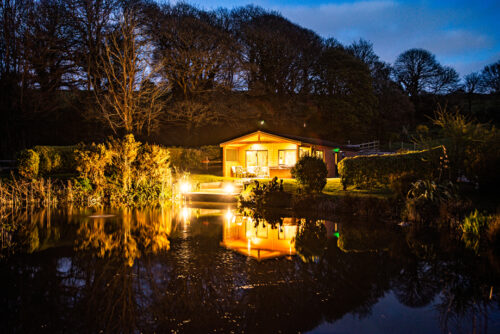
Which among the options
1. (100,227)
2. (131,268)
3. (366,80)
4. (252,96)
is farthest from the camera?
(366,80)

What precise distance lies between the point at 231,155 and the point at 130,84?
325 inches

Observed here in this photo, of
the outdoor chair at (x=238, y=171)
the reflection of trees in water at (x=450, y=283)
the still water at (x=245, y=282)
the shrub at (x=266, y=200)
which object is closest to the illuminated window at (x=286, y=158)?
the outdoor chair at (x=238, y=171)

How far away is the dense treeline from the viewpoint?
77.6 feet

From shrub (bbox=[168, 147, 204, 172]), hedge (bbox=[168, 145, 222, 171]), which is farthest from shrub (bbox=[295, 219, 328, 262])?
shrub (bbox=[168, 147, 204, 172])

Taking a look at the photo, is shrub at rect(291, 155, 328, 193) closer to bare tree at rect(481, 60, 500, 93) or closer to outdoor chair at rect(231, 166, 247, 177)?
outdoor chair at rect(231, 166, 247, 177)

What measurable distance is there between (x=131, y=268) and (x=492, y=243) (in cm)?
747

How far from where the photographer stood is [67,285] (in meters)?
5.15

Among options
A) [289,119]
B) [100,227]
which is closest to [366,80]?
[289,119]

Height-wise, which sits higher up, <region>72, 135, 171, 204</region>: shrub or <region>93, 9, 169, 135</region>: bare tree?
<region>93, 9, 169, 135</region>: bare tree

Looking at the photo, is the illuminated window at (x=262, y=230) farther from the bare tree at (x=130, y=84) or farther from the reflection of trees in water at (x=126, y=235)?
the bare tree at (x=130, y=84)

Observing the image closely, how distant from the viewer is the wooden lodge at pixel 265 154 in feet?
75.5

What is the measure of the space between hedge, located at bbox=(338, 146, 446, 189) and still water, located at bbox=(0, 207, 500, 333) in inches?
220

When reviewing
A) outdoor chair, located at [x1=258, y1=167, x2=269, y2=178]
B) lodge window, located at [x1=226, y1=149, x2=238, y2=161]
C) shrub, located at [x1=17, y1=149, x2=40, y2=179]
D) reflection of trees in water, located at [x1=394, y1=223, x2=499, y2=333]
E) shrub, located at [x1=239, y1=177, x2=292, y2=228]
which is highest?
lodge window, located at [x1=226, y1=149, x2=238, y2=161]

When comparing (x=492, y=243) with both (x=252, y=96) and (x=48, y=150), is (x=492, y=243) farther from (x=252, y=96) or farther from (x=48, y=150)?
(x=252, y=96)
